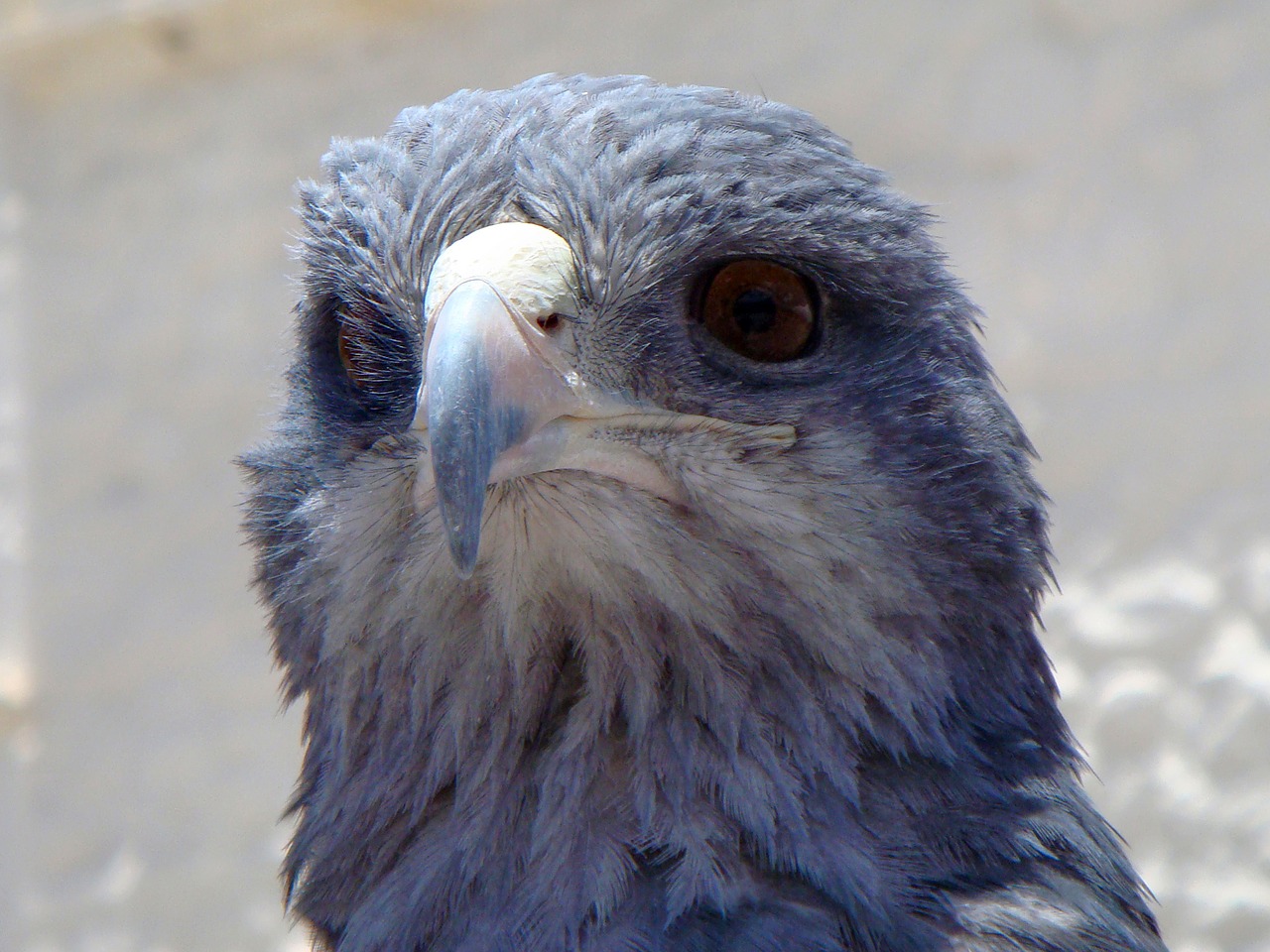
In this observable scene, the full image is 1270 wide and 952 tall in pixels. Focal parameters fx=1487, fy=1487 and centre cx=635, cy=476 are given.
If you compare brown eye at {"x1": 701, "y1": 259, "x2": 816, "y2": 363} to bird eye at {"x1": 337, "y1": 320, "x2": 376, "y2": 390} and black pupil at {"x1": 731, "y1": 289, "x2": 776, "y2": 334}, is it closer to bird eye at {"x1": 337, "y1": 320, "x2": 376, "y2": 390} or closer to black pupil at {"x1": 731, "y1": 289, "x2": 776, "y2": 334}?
black pupil at {"x1": 731, "y1": 289, "x2": 776, "y2": 334}

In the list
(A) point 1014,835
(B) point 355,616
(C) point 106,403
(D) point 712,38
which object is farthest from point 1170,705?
(C) point 106,403

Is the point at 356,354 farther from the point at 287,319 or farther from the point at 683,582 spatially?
the point at 287,319

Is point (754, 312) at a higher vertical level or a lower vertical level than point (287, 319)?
higher

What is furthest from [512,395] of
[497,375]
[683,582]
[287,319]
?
[287,319]

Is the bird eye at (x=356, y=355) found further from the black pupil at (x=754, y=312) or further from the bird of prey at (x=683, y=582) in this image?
the black pupil at (x=754, y=312)

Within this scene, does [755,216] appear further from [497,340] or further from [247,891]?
[247,891]

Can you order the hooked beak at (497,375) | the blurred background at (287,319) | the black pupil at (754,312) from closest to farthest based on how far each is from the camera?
the hooked beak at (497,375)
the black pupil at (754,312)
the blurred background at (287,319)

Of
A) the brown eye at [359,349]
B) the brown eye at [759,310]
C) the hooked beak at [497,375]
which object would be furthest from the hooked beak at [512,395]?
the brown eye at [359,349]
